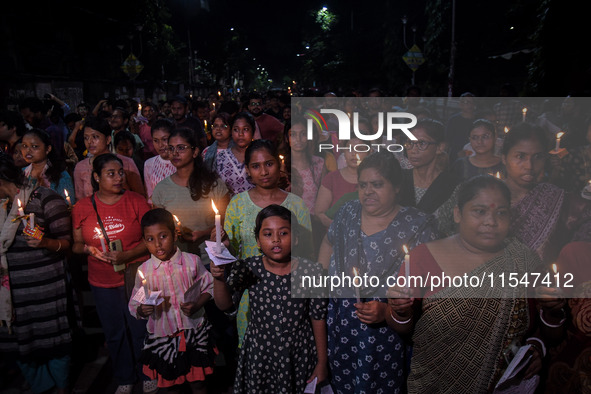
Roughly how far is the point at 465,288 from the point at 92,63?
33418mm

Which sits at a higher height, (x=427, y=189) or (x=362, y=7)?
(x=362, y=7)

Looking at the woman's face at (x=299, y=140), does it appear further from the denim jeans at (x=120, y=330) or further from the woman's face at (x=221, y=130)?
the denim jeans at (x=120, y=330)

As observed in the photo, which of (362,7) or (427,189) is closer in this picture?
(427,189)

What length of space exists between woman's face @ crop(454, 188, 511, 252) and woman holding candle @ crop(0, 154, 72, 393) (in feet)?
10.0

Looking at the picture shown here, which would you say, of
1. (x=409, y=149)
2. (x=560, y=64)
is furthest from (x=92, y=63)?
(x=409, y=149)

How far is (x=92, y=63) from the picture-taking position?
1197 inches

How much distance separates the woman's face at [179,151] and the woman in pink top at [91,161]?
742mm

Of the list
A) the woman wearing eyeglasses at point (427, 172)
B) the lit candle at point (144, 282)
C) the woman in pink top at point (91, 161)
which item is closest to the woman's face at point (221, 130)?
the woman in pink top at point (91, 161)

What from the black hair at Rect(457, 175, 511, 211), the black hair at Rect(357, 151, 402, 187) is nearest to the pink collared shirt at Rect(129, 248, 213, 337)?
the black hair at Rect(357, 151, 402, 187)

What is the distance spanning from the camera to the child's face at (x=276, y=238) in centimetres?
277

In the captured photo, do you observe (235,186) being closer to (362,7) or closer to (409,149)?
(409,149)

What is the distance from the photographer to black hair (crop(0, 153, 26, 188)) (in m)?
3.34

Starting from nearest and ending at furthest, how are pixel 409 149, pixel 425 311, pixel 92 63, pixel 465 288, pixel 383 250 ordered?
pixel 465 288 < pixel 425 311 < pixel 383 250 < pixel 409 149 < pixel 92 63

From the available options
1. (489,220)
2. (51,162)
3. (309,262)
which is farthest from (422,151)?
(51,162)
